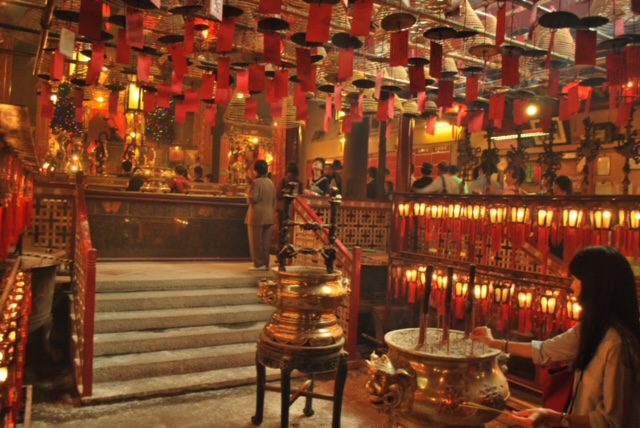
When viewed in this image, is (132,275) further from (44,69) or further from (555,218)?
(555,218)

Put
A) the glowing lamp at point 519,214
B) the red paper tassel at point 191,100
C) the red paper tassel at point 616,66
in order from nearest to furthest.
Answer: the red paper tassel at point 616,66 < the glowing lamp at point 519,214 < the red paper tassel at point 191,100

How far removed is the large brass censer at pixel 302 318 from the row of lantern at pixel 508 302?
165 cm

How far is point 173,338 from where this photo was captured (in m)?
6.06

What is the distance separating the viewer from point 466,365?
217 cm

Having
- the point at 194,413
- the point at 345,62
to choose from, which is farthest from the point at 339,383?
the point at 345,62

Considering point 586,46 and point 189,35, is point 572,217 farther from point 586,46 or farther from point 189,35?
point 189,35

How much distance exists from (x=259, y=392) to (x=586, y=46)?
4430 millimetres

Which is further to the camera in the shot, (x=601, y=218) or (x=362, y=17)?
(x=601, y=218)

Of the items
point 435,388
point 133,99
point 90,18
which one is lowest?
point 435,388

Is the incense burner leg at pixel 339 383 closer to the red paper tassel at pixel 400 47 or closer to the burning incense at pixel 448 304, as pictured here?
the burning incense at pixel 448 304

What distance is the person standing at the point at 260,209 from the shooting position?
25.9 ft

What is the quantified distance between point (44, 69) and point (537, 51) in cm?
666

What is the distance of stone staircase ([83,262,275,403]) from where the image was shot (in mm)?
5449

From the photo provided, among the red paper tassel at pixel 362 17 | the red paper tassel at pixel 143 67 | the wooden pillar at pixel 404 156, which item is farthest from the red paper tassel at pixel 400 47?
the wooden pillar at pixel 404 156
